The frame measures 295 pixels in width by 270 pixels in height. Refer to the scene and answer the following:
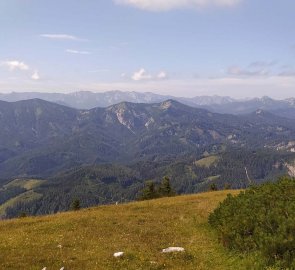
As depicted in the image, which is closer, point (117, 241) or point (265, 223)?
point (265, 223)

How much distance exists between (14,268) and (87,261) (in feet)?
13.1

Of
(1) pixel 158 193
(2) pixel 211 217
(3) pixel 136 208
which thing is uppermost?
(2) pixel 211 217

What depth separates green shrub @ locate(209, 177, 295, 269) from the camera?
21.2 m

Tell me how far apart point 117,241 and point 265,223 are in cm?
1042

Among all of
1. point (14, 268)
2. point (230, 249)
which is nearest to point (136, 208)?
point (230, 249)

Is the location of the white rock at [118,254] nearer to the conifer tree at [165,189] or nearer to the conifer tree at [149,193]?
the conifer tree at [149,193]

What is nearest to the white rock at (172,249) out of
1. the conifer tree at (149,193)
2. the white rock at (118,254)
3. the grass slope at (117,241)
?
the grass slope at (117,241)

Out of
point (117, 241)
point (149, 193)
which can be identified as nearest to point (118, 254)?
point (117, 241)

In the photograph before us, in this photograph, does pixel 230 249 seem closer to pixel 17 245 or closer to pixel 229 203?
pixel 229 203

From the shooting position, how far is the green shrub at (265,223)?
21.2m

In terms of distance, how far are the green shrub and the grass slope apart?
1223 millimetres

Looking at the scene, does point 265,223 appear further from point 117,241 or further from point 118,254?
point 117,241

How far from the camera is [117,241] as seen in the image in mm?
28328

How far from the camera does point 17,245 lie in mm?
27562
